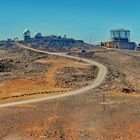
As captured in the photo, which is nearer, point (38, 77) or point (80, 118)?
point (80, 118)

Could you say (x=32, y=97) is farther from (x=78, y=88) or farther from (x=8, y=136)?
(x=8, y=136)

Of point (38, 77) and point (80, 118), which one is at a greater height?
point (38, 77)

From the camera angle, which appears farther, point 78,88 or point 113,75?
point 113,75

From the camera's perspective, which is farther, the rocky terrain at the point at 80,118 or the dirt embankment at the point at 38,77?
the dirt embankment at the point at 38,77

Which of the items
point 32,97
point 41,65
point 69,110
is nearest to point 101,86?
point 32,97

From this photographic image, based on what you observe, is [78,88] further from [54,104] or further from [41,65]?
[41,65]

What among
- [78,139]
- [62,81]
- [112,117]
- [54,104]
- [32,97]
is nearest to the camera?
[78,139]

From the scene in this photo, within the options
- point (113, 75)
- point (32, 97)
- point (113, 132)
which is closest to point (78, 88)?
point (32, 97)

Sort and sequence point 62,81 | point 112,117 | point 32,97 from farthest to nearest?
1. point 62,81
2. point 32,97
3. point 112,117

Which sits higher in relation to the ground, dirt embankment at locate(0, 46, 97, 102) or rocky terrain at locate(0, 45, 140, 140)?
dirt embankment at locate(0, 46, 97, 102)

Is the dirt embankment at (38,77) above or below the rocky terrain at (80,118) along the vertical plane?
above

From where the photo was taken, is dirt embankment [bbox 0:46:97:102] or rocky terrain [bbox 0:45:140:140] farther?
dirt embankment [bbox 0:46:97:102]
